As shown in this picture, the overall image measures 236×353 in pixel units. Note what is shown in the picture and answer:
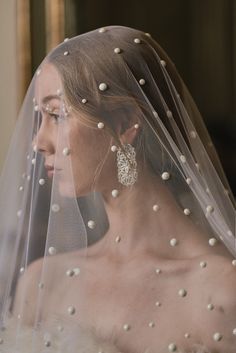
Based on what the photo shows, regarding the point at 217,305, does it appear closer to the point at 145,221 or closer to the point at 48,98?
the point at 145,221

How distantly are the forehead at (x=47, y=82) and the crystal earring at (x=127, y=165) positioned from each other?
113 mm

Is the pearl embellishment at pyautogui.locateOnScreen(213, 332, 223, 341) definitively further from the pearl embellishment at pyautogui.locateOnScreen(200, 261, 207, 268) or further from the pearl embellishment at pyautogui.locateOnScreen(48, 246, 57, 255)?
A: the pearl embellishment at pyautogui.locateOnScreen(48, 246, 57, 255)

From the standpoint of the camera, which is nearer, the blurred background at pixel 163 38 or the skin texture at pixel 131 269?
the skin texture at pixel 131 269

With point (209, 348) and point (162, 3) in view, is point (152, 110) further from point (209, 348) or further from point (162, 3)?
point (162, 3)

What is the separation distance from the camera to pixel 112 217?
0.94 m

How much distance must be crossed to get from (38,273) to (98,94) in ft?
0.81

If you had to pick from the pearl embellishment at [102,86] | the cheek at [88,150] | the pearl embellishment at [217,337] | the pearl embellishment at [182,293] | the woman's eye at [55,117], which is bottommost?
the pearl embellishment at [217,337]

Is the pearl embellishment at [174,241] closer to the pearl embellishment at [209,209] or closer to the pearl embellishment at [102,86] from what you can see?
the pearl embellishment at [209,209]

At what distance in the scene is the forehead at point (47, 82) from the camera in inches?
36.2

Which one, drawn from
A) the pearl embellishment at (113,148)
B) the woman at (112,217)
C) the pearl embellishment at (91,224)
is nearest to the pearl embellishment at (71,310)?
the woman at (112,217)

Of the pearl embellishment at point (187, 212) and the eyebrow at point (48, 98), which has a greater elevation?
the eyebrow at point (48, 98)

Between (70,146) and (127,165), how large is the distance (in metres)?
0.08

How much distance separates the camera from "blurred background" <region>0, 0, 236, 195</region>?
151 cm

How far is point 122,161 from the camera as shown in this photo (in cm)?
92
